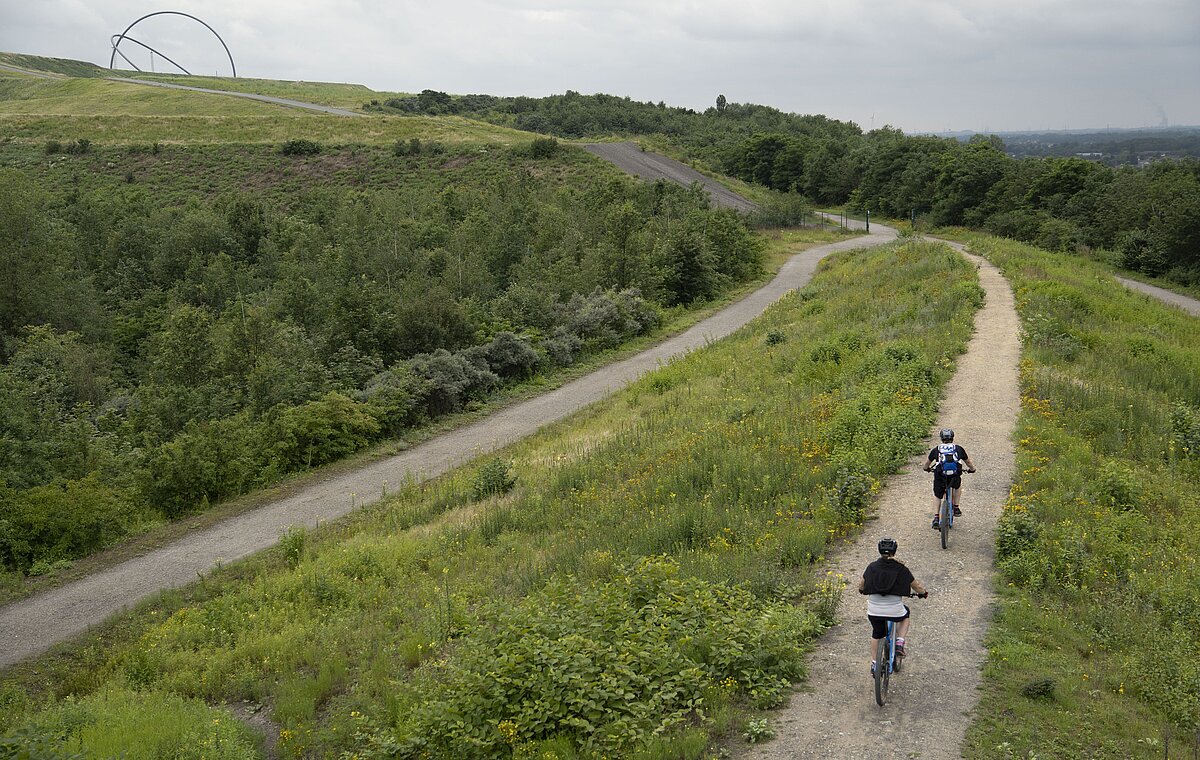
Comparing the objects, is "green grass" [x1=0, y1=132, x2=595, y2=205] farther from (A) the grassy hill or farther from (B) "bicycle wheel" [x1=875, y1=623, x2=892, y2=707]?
(B) "bicycle wheel" [x1=875, y1=623, x2=892, y2=707]

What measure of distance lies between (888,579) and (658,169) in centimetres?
6137

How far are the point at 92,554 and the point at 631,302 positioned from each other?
20.5m

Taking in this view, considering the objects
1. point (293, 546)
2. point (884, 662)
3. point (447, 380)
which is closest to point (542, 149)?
point (447, 380)

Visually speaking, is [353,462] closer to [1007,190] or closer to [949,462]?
[949,462]

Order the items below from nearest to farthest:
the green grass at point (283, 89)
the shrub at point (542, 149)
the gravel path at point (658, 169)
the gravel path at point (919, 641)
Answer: the gravel path at point (919, 641), the gravel path at point (658, 169), the shrub at point (542, 149), the green grass at point (283, 89)

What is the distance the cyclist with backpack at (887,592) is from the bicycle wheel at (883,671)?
59 mm

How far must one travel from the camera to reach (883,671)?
282 inches

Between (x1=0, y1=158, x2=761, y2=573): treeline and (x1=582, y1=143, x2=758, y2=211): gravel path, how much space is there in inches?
453

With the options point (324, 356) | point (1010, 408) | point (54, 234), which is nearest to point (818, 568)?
point (1010, 408)

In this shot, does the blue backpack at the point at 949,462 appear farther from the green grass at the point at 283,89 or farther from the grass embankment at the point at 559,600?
the green grass at the point at 283,89

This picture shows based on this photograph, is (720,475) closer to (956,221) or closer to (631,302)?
(631,302)

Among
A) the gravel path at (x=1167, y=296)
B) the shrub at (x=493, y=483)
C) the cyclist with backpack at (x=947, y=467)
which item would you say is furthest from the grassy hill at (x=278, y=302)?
the gravel path at (x=1167, y=296)

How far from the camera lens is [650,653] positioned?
25.3ft

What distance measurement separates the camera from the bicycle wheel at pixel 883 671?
7.09 m
